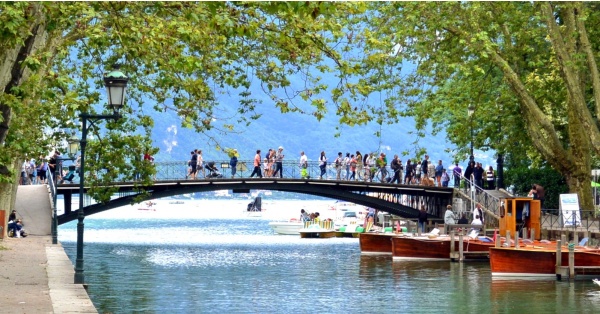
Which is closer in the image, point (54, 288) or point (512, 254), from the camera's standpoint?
point (54, 288)

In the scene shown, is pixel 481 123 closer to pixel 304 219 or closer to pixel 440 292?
pixel 440 292

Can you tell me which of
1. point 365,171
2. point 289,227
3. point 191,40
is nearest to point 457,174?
point 365,171

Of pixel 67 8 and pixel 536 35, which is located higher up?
pixel 536 35

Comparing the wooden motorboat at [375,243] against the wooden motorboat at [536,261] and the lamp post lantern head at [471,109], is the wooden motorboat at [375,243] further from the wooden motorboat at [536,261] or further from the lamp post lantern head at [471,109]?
the wooden motorboat at [536,261]

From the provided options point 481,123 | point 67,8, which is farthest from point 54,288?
point 481,123

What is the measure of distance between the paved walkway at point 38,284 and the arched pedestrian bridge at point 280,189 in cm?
2173

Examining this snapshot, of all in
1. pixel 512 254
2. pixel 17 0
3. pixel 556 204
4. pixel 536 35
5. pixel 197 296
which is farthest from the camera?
pixel 556 204

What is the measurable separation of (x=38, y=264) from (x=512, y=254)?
56.7ft

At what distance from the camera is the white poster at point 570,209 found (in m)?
46.2

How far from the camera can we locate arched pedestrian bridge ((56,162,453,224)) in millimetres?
59500

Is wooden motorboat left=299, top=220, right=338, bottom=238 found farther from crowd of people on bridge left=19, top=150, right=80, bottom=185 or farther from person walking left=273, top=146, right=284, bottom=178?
crowd of people on bridge left=19, top=150, right=80, bottom=185

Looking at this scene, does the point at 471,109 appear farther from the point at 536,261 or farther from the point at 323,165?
the point at 323,165

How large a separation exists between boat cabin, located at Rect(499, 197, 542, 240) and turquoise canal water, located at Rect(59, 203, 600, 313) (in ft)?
12.4

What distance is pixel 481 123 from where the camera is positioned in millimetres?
59250
